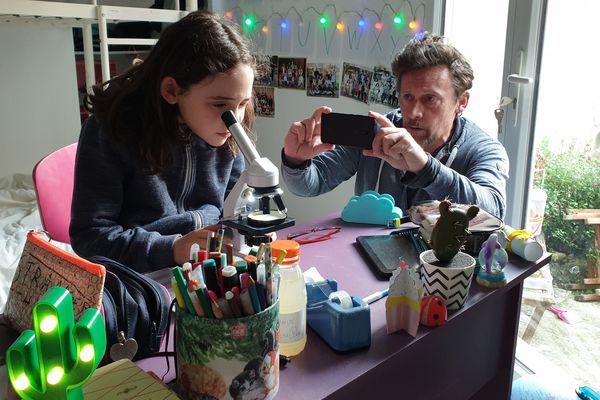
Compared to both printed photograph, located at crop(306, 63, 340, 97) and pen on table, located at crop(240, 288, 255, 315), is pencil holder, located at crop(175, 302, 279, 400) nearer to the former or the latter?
pen on table, located at crop(240, 288, 255, 315)

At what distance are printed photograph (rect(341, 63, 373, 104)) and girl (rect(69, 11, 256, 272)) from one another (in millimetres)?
1118

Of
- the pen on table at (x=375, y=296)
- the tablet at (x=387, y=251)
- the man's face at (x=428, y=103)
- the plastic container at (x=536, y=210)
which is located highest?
the man's face at (x=428, y=103)

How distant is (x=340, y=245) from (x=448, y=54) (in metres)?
0.60

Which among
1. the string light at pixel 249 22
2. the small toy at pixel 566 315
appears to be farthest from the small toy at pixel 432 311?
the string light at pixel 249 22

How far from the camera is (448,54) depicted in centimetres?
136

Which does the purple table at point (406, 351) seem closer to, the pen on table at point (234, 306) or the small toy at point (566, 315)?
the pen on table at point (234, 306)

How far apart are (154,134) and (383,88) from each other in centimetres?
119

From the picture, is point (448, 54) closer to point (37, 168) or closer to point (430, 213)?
point (430, 213)

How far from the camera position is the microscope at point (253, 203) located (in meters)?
0.80

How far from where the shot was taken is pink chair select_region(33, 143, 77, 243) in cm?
128

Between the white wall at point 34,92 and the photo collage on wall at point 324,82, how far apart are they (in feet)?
3.57

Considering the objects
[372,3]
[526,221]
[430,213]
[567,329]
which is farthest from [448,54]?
[567,329]

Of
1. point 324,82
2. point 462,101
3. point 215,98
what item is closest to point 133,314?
point 215,98

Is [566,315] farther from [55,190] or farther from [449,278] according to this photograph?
[55,190]
